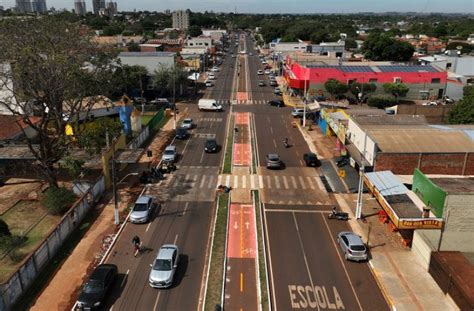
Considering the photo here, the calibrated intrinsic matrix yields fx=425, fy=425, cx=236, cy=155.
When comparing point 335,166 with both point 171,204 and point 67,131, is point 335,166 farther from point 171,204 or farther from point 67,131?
point 67,131

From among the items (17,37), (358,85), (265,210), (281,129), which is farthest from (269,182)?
(358,85)

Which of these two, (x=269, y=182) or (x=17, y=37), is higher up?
(x=17, y=37)

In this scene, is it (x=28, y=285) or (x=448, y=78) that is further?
Result: (x=448, y=78)

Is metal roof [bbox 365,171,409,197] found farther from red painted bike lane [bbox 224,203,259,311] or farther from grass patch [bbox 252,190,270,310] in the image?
red painted bike lane [bbox 224,203,259,311]

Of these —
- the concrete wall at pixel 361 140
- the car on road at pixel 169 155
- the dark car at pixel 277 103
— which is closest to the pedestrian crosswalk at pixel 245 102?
the dark car at pixel 277 103

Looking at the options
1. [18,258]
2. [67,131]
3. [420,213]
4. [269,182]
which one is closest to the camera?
[18,258]

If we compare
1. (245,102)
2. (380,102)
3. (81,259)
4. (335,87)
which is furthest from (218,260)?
(380,102)

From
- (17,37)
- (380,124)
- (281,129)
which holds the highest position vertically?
(17,37)
